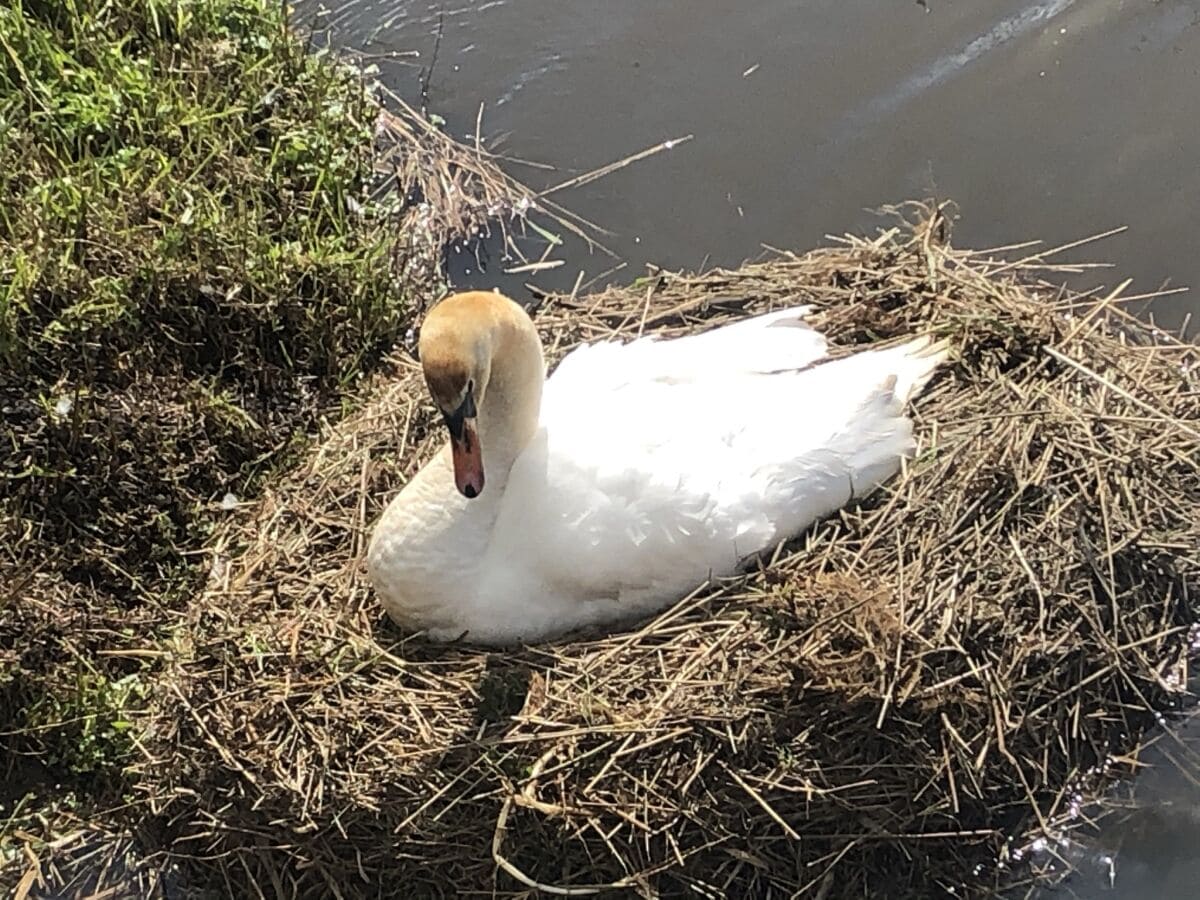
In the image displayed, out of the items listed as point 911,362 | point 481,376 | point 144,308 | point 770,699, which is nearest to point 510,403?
point 481,376

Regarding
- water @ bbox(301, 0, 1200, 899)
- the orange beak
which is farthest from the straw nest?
water @ bbox(301, 0, 1200, 899)

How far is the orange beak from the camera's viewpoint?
2.84 m

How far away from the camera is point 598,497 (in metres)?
3.12

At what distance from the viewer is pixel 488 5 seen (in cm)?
469

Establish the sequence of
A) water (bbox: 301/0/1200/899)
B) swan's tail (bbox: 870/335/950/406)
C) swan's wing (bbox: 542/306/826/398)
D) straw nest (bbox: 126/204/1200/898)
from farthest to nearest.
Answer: water (bbox: 301/0/1200/899) < swan's tail (bbox: 870/335/950/406) < swan's wing (bbox: 542/306/826/398) < straw nest (bbox: 126/204/1200/898)

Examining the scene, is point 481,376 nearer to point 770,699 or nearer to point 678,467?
point 678,467

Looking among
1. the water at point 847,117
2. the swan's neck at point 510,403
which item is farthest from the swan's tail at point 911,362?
the swan's neck at point 510,403

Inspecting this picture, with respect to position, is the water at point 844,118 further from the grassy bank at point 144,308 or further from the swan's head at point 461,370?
the swan's head at point 461,370

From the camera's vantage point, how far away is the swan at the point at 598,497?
3.12m

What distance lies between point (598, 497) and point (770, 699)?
590 mm

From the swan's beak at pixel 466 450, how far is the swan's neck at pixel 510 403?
7.6 inches

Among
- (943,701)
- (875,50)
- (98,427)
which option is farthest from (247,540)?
(875,50)

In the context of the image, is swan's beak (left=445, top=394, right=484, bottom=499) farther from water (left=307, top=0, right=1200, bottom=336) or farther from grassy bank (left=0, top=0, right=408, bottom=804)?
water (left=307, top=0, right=1200, bottom=336)

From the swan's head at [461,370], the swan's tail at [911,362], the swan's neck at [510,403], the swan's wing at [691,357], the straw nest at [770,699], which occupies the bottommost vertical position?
the straw nest at [770,699]
